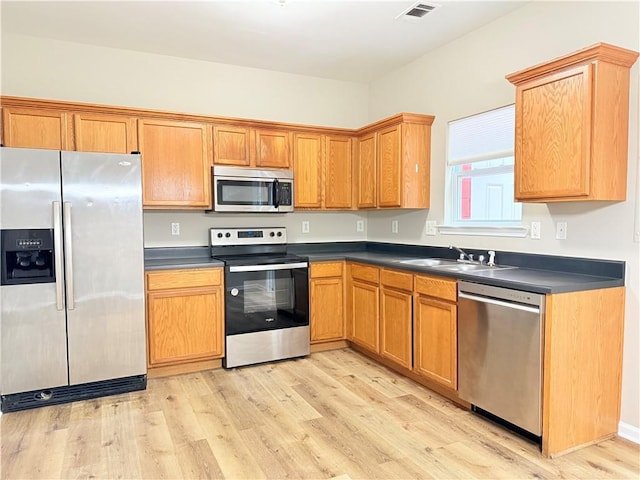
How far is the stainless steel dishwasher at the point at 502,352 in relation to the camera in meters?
2.29

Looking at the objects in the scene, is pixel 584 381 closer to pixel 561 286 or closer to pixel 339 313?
pixel 561 286

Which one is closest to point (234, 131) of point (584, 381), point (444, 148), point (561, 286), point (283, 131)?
point (283, 131)

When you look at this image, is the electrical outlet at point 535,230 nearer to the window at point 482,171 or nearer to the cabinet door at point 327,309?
the window at point 482,171

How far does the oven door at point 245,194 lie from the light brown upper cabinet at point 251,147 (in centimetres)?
17

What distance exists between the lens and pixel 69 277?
→ 295 centimetres

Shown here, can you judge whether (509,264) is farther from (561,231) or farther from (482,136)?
(482,136)

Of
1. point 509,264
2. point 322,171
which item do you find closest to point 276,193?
point 322,171

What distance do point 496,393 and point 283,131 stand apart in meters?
2.86

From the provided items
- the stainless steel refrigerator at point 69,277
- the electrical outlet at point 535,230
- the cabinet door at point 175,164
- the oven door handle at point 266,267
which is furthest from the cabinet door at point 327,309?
the electrical outlet at point 535,230

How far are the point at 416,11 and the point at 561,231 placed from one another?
182cm

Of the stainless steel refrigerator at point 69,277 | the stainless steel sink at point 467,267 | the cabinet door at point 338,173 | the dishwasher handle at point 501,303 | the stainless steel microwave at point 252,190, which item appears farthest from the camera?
the cabinet door at point 338,173

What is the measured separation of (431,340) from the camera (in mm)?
3061

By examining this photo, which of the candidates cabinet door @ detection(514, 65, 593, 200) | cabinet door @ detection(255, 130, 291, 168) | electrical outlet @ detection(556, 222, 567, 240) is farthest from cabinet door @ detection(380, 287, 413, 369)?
cabinet door @ detection(255, 130, 291, 168)

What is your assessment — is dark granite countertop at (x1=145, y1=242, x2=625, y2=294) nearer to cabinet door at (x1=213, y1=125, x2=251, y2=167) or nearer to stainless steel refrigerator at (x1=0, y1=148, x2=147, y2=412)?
stainless steel refrigerator at (x1=0, y1=148, x2=147, y2=412)
